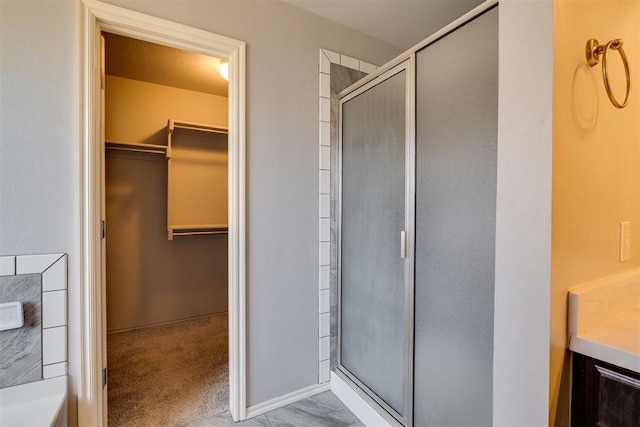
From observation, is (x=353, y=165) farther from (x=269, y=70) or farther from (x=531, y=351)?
(x=531, y=351)

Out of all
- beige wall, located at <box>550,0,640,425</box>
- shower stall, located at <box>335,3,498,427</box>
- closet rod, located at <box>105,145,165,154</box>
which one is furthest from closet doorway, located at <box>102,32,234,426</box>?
beige wall, located at <box>550,0,640,425</box>

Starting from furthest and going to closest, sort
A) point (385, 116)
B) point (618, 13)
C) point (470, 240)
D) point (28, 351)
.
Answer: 1. point (385, 116)
2. point (28, 351)
3. point (470, 240)
4. point (618, 13)

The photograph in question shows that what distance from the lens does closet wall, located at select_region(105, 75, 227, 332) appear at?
2.76m

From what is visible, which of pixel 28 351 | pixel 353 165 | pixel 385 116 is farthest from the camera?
pixel 353 165

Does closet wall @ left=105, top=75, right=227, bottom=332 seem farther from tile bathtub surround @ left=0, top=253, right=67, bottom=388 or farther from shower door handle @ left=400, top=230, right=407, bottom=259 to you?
shower door handle @ left=400, top=230, right=407, bottom=259

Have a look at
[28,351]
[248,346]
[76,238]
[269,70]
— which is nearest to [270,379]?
[248,346]

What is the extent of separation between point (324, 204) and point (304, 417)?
128cm

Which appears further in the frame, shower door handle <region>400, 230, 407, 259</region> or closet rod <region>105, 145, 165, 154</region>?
closet rod <region>105, 145, 165, 154</region>

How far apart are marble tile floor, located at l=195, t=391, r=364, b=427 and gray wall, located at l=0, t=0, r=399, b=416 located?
0.10 meters

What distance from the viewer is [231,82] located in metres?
1.66

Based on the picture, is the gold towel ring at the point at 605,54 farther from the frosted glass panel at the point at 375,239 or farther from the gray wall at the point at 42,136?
the gray wall at the point at 42,136

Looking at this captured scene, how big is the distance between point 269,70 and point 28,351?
1785 millimetres

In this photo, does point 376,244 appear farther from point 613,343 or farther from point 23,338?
point 23,338

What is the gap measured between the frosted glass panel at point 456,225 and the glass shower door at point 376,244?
0.32 ft
